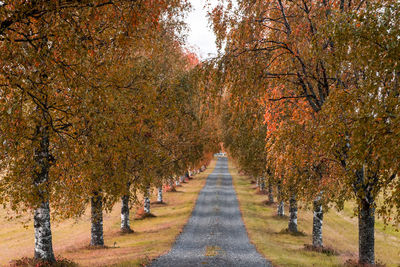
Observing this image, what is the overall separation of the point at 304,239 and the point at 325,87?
15473 mm

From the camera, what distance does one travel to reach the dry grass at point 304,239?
57.5 ft

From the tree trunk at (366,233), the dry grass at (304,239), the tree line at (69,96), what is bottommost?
the dry grass at (304,239)

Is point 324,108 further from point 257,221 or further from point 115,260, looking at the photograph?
point 257,221

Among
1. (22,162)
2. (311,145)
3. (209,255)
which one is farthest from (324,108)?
(209,255)

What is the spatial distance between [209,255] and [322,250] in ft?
22.9

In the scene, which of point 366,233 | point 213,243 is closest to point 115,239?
point 213,243

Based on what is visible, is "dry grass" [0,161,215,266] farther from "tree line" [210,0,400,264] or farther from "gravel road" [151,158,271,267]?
"tree line" [210,0,400,264]

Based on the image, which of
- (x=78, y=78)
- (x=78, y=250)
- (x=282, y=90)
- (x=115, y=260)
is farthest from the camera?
(x=78, y=250)

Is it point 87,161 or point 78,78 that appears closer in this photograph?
point 78,78

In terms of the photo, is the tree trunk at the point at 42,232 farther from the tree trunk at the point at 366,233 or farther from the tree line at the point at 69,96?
the tree trunk at the point at 366,233

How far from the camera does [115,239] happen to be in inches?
929

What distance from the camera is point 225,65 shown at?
1112cm

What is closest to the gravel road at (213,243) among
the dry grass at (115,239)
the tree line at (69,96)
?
the dry grass at (115,239)

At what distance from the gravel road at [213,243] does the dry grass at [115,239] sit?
81cm
